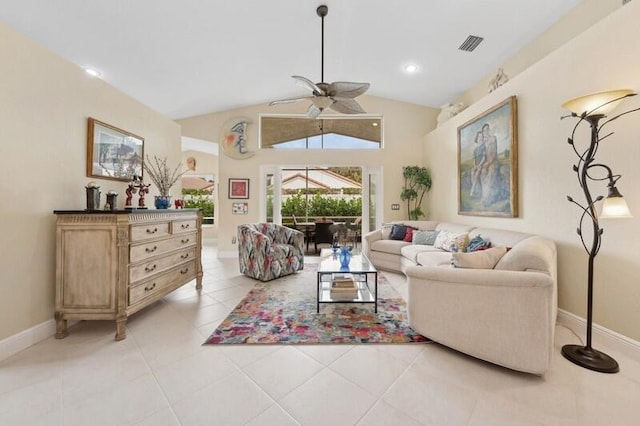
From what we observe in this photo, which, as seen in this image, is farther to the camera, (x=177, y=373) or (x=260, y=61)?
(x=260, y=61)

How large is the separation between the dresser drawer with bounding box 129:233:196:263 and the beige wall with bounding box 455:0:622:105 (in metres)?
5.20

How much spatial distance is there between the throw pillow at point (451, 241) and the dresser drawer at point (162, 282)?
3.57 metres

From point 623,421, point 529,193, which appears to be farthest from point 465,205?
point 623,421

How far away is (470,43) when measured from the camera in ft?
11.8

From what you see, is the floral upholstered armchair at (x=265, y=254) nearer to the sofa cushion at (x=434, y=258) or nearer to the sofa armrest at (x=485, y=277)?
the sofa cushion at (x=434, y=258)

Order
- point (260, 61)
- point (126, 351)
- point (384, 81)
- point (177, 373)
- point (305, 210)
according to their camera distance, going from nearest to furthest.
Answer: point (177, 373), point (126, 351), point (260, 61), point (384, 81), point (305, 210)

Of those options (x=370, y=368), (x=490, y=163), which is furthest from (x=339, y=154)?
(x=370, y=368)

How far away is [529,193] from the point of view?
9.68 ft

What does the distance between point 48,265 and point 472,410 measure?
11.1 feet

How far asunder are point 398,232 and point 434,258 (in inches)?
55.7

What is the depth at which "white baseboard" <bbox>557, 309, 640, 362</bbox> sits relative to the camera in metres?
1.90

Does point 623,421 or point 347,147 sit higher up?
point 347,147

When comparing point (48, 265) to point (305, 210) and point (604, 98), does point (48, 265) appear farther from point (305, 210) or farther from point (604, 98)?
point (305, 210)

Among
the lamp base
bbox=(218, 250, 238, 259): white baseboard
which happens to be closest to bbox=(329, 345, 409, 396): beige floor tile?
the lamp base
